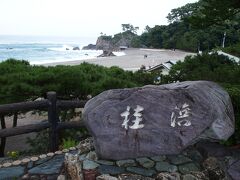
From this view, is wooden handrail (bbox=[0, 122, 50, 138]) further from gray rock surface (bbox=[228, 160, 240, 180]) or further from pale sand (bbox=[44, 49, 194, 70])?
pale sand (bbox=[44, 49, 194, 70])

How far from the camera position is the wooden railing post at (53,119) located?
5.50 metres

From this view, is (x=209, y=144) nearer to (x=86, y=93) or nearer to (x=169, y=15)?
(x=86, y=93)

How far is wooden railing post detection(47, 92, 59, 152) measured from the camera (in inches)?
216

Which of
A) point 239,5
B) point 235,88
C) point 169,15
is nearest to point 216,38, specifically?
point 169,15

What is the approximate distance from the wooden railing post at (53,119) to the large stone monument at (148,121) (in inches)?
51.2

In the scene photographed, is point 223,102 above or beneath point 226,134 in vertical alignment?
above

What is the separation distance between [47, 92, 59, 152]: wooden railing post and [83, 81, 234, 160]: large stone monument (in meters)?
1.30

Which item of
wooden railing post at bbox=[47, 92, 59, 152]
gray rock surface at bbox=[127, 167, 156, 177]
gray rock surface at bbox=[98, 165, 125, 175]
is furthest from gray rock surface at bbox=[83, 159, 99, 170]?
wooden railing post at bbox=[47, 92, 59, 152]

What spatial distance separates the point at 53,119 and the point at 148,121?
189 cm

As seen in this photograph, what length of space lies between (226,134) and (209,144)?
43 cm

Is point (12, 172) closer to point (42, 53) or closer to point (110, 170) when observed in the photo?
point (110, 170)

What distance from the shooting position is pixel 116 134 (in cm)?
428

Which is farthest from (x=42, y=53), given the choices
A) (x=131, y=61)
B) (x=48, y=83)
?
(x=48, y=83)

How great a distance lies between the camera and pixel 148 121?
428cm
